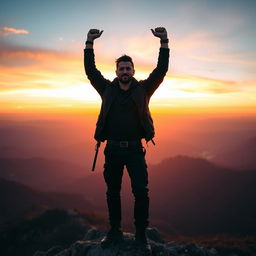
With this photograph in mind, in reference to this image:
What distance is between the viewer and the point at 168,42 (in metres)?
5.88

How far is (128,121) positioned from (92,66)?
1700mm

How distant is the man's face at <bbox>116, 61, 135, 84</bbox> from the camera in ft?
18.1

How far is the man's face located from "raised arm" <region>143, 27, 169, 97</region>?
1.49ft

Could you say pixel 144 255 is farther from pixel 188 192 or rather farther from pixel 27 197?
pixel 188 192

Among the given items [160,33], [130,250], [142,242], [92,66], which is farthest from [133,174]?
[160,33]

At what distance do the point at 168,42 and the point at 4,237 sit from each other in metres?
28.3

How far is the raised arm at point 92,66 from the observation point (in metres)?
5.99

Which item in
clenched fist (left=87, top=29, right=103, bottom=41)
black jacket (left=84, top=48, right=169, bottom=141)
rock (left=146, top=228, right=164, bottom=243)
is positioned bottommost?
rock (left=146, top=228, right=164, bottom=243)

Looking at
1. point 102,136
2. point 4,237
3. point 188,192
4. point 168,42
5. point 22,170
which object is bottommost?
point 22,170

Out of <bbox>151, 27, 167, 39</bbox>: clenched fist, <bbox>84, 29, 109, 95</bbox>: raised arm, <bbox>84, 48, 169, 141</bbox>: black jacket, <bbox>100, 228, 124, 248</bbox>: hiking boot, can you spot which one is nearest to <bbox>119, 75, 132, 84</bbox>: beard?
<bbox>84, 48, 169, 141</bbox>: black jacket

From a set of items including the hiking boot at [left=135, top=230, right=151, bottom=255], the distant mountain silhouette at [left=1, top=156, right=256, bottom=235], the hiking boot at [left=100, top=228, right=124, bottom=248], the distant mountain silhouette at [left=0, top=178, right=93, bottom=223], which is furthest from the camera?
the distant mountain silhouette at [left=0, top=178, right=93, bottom=223]

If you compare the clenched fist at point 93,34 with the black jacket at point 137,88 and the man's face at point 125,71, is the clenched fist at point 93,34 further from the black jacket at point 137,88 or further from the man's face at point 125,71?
the man's face at point 125,71

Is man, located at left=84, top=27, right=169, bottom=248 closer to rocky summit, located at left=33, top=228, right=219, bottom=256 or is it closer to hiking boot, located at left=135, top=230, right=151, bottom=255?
hiking boot, located at left=135, top=230, right=151, bottom=255

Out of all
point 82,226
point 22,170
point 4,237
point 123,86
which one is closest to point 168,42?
point 123,86
